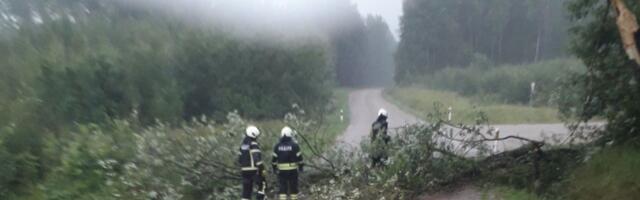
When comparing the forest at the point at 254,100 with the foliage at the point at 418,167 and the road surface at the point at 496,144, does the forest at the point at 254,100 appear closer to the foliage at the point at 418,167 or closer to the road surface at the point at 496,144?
the foliage at the point at 418,167

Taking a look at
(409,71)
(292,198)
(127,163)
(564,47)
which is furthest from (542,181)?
(409,71)

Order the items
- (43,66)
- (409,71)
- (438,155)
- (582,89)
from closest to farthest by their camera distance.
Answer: (582,89), (438,155), (43,66), (409,71)

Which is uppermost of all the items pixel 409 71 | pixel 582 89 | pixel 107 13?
pixel 409 71

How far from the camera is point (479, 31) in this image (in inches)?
2126

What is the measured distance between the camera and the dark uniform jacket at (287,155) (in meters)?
8.84

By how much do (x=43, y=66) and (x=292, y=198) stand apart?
604 inches

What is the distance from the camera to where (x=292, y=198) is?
8.92 meters

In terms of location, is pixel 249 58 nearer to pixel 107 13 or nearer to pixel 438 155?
pixel 107 13

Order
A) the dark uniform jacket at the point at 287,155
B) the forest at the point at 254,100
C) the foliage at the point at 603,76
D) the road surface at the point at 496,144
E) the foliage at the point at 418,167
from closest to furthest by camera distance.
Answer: the foliage at the point at 603,76 → the forest at the point at 254,100 → the road surface at the point at 496,144 → the foliage at the point at 418,167 → the dark uniform jacket at the point at 287,155

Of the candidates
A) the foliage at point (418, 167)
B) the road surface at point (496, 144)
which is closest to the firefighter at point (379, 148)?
the foliage at point (418, 167)

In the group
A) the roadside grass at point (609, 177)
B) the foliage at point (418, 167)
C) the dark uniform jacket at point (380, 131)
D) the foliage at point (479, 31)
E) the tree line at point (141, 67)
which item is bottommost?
the roadside grass at point (609, 177)

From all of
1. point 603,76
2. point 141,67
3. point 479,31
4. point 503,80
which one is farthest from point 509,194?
point 479,31

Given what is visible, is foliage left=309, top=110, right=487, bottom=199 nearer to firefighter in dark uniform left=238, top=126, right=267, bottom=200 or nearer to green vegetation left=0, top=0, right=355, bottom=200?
firefighter in dark uniform left=238, top=126, right=267, bottom=200

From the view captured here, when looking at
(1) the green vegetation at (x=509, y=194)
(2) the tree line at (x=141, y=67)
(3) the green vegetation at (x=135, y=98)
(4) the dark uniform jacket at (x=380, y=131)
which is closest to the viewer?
(1) the green vegetation at (x=509, y=194)
